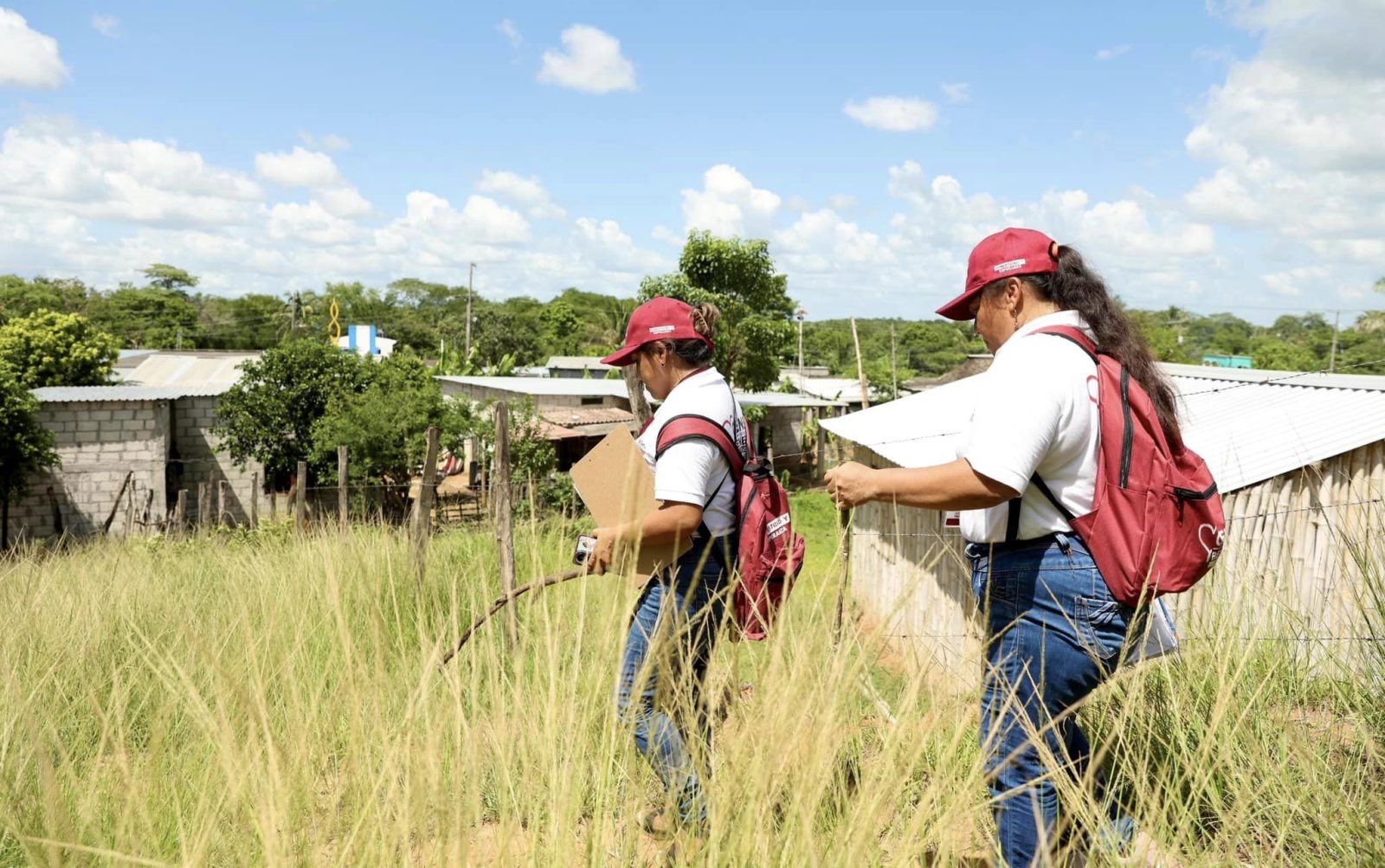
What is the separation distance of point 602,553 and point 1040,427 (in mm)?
1034

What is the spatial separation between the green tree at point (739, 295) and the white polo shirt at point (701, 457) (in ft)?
78.0

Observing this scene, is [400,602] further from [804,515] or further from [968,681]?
[804,515]

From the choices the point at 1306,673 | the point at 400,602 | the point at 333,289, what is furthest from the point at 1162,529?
the point at 333,289

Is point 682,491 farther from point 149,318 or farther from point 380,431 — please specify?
point 149,318

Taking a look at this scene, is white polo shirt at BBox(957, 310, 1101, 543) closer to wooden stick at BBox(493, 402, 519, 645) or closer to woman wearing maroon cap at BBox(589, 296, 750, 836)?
woman wearing maroon cap at BBox(589, 296, 750, 836)

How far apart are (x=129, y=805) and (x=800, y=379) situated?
139ft

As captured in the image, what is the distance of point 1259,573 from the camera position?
11.0ft

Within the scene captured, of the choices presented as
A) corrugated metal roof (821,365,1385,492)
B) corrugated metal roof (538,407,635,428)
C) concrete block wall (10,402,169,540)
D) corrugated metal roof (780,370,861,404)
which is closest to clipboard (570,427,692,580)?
corrugated metal roof (821,365,1385,492)

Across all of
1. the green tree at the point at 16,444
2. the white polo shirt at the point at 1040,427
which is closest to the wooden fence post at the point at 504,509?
the white polo shirt at the point at 1040,427

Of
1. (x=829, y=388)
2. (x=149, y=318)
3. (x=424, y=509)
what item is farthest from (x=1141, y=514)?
(x=149, y=318)

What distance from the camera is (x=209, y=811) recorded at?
140cm

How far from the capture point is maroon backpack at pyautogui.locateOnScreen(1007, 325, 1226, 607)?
1886mm

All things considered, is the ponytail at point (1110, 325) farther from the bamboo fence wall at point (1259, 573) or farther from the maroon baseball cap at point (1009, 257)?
the bamboo fence wall at point (1259, 573)

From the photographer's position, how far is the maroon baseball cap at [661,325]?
2.63m
